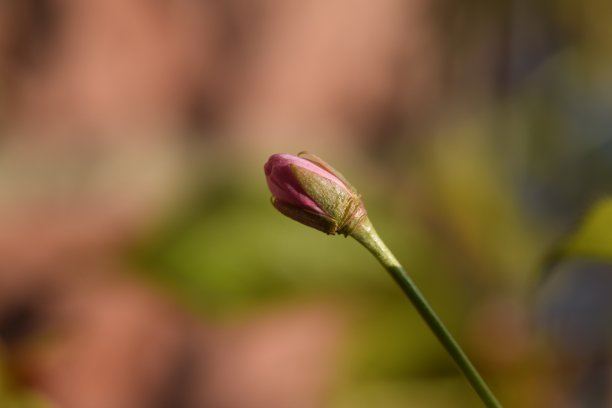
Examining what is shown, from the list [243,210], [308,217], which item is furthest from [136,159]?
[308,217]

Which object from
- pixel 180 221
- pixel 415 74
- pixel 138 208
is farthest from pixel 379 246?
pixel 415 74

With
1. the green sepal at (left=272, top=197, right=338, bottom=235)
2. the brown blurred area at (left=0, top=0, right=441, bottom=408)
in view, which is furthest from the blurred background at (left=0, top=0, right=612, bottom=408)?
the green sepal at (left=272, top=197, right=338, bottom=235)

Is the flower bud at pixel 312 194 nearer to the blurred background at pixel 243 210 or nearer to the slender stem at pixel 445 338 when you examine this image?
the slender stem at pixel 445 338

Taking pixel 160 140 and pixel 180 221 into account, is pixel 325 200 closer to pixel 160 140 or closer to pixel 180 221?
pixel 180 221

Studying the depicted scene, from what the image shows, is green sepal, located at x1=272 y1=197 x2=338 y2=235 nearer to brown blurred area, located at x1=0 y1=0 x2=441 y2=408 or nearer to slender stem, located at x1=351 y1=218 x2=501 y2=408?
slender stem, located at x1=351 y1=218 x2=501 y2=408

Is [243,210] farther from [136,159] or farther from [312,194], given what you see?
[312,194]
